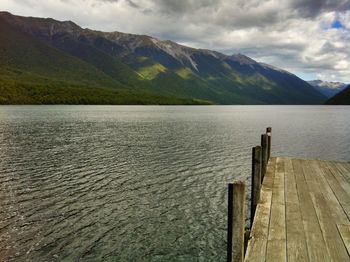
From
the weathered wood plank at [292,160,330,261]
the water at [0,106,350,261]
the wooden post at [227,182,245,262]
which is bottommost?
the water at [0,106,350,261]

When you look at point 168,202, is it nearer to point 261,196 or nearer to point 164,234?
point 164,234

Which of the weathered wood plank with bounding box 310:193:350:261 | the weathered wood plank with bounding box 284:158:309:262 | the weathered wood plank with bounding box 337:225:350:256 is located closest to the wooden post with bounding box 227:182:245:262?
the weathered wood plank with bounding box 284:158:309:262

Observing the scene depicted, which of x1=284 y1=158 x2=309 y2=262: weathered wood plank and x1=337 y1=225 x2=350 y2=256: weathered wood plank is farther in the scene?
x1=337 y1=225 x2=350 y2=256: weathered wood plank

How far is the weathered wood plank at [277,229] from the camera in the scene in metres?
7.21

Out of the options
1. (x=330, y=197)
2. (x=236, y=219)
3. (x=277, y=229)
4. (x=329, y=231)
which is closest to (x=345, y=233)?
(x=329, y=231)

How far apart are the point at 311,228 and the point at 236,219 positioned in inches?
126

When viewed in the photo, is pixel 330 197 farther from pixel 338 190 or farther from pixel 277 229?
pixel 277 229

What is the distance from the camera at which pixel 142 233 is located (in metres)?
15.3

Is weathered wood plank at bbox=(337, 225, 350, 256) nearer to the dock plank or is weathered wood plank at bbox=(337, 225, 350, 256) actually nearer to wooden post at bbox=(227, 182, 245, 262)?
the dock plank

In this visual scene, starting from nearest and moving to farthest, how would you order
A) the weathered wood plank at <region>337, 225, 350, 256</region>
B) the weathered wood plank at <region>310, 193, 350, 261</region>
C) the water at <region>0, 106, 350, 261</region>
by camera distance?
the weathered wood plank at <region>310, 193, 350, 261</region> → the weathered wood plank at <region>337, 225, 350, 256</region> → the water at <region>0, 106, 350, 261</region>

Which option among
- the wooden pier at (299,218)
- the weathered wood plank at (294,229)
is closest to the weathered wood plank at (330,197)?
the wooden pier at (299,218)

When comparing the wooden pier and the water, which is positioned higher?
the wooden pier

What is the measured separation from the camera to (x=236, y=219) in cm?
674

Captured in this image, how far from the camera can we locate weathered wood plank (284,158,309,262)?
7207 mm
